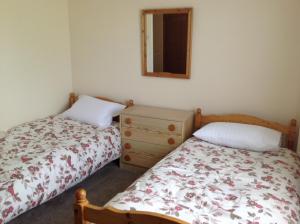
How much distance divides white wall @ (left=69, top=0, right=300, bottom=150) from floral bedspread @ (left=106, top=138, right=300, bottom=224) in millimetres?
576

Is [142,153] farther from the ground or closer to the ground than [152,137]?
closer to the ground

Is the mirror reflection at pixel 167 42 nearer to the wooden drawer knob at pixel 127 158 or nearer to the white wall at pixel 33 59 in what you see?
the wooden drawer knob at pixel 127 158

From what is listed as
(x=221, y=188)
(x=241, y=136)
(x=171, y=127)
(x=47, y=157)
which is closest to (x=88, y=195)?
(x=47, y=157)

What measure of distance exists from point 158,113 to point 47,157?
113 centimetres

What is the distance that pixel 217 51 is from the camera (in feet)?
9.48

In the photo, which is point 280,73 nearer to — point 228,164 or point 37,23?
point 228,164

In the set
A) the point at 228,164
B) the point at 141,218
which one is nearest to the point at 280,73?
the point at 228,164

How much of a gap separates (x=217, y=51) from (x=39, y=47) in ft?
6.02

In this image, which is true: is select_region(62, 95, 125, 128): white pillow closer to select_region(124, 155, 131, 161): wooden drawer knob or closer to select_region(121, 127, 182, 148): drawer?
select_region(121, 127, 182, 148): drawer

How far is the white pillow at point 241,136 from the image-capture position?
Result: 99.0 inches

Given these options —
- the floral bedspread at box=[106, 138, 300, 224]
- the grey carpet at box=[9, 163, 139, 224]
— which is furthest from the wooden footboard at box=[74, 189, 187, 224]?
the grey carpet at box=[9, 163, 139, 224]

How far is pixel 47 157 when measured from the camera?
246 cm

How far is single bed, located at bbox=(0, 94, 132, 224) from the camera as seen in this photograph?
2.15 metres

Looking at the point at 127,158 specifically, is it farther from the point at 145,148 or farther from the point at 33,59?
the point at 33,59
